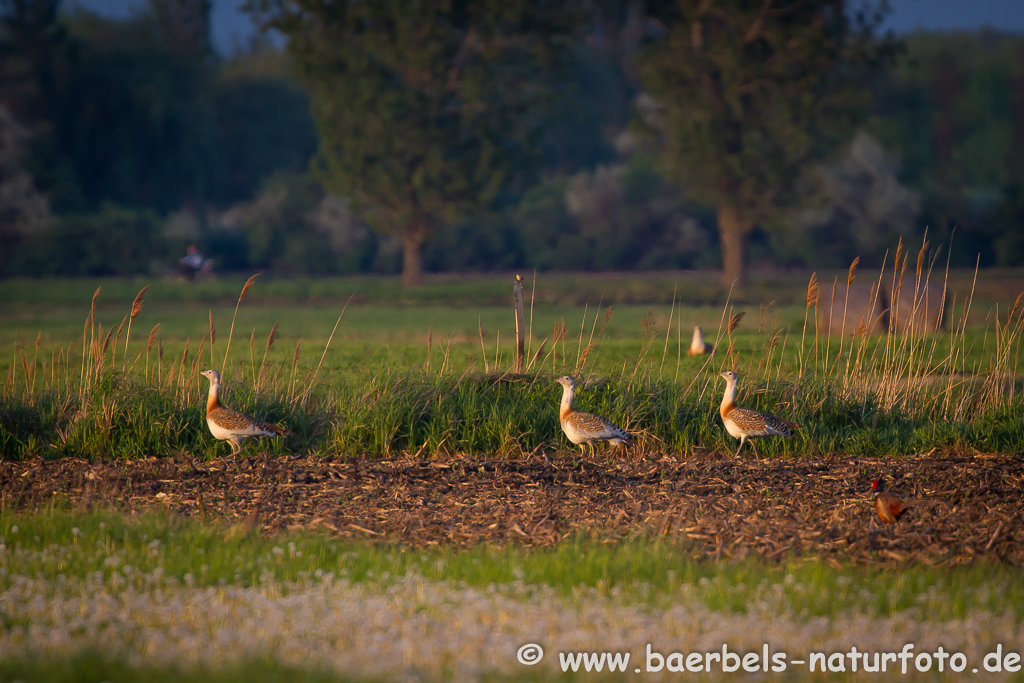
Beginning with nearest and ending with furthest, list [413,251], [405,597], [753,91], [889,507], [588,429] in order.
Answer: [405,597]
[889,507]
[588,429]
[753,91]
[413,251]

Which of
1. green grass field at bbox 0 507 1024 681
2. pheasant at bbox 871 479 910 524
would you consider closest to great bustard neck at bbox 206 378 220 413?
green grass field at bbox 0 507 1024 681

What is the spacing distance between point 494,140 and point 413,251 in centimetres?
502

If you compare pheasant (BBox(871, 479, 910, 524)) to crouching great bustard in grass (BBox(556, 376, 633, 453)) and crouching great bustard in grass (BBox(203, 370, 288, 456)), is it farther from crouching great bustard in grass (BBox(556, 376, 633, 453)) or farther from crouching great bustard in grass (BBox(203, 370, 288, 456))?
crouching great bustard in grass (BBox(203, 370, 288, 456))

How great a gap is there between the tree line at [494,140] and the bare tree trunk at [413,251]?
121 mm

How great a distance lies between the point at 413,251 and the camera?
35.7 meters

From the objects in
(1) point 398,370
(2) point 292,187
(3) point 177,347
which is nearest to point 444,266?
(2) point 292,187

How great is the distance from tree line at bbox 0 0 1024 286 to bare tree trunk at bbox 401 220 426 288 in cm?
12

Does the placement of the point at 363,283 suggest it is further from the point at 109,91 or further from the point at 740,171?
the point at 109,91

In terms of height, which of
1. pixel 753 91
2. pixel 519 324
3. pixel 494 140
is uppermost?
pixel 753 91

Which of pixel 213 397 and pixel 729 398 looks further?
Answer: pixel 729 398

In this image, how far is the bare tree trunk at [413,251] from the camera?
34906mm

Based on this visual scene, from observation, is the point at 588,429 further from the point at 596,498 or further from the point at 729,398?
the point at 729,398

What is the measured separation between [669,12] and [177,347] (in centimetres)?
2431

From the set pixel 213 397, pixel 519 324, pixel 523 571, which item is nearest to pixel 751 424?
pixel 519 324
